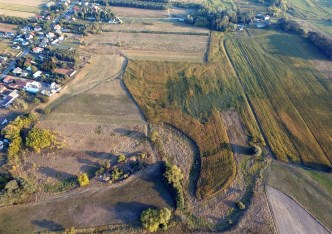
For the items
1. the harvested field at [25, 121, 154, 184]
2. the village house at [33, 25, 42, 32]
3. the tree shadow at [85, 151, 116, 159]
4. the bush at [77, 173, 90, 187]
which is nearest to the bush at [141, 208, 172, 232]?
the harvested field at [25, 121, 154, 184]

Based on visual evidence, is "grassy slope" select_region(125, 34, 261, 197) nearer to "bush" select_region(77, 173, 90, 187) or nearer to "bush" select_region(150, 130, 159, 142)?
"bush" select_region(150, 130, 159, 142)

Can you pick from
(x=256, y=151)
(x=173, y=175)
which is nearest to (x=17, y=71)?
(x=173, y=175)

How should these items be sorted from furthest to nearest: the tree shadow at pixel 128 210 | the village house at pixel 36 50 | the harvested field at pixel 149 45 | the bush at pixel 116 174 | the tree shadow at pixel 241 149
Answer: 1. the harvested field at pixel 149 45
2. the village house at pixel 36 50
3. the tree shadow at pixel 241 149
4. the bush at pixel 116 174
5. the tree shadow at pixel 128 210

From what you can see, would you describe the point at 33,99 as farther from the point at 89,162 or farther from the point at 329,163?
the point at 329,163

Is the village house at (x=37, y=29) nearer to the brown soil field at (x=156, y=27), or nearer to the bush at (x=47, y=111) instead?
the brown soil field at (x=156, y=27)

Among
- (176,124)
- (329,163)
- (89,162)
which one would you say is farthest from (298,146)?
(89,162)

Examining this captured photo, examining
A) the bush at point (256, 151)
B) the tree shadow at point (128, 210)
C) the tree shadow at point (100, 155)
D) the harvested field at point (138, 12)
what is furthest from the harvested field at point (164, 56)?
the tree shadow at point (128, 210)

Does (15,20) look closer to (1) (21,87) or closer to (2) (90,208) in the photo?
(1) (21,87)
